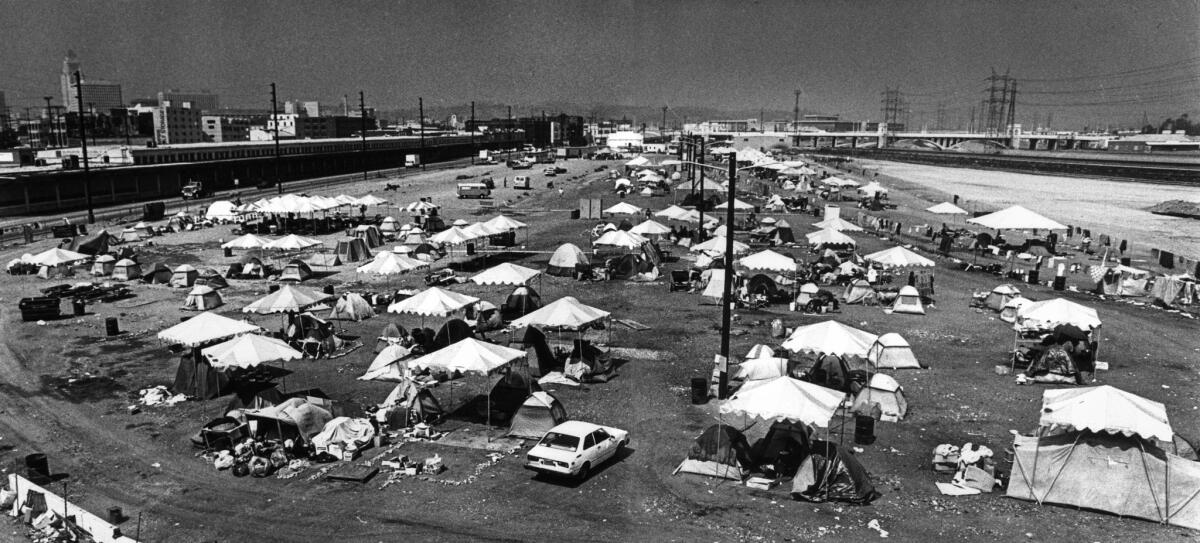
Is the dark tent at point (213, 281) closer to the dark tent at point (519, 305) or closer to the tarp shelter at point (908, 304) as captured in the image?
the dark tent at point (519, 305)

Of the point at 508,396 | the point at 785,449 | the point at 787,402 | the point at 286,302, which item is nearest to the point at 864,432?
the point at 785,449

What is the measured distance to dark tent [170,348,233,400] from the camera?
20.4m

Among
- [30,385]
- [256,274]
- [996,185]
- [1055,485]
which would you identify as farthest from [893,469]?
[996,185]

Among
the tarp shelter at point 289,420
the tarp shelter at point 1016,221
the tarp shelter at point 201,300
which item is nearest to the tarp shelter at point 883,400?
the tarp shelter at point 289,420

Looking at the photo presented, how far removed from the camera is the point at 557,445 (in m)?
15.9

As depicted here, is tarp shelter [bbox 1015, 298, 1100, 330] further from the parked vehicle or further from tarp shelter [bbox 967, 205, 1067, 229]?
the parked vehicle

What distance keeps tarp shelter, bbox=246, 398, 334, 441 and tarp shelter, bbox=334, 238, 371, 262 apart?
25.4m

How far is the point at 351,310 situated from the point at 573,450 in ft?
51.5

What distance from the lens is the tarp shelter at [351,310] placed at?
93.9 ft

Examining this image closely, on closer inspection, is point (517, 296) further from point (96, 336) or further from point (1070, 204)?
point (1070, 204)

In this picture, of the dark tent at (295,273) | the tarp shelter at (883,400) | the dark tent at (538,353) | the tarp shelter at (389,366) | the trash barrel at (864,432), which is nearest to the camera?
the trash barrel at (864,432)

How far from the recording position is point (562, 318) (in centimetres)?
2323

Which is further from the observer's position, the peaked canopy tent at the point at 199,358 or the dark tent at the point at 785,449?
the peaked canopy tent at the point at 199,358

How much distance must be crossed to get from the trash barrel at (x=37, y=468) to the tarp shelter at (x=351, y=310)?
43.5ft
